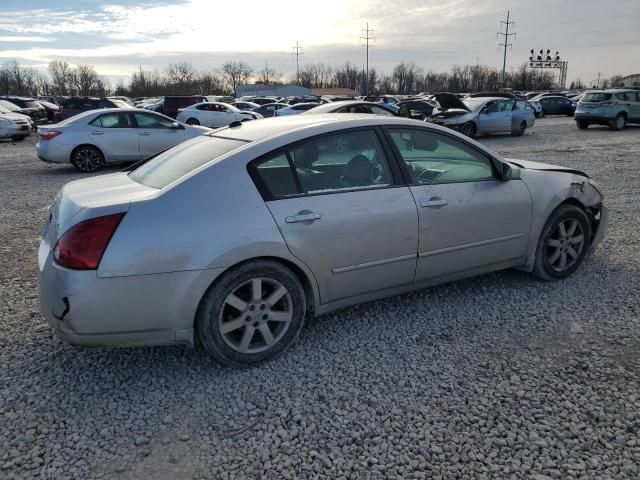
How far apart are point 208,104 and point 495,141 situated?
12.8m

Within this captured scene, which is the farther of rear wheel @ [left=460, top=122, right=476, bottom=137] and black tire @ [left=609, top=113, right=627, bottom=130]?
black tire @ [left=609, top=113, right=627, bottom=130]

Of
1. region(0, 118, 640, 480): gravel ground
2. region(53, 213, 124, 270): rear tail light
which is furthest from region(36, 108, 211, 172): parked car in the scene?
region(53, 213, 124, 270): rear tail light

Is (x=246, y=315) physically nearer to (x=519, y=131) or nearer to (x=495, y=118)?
(x=495, y=118)

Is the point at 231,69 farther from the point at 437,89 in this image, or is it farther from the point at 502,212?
the point at 502,212

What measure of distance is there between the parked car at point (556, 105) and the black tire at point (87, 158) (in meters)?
33.7

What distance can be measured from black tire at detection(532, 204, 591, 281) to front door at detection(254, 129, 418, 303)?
4.73 feet

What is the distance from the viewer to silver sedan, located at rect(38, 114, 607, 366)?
2854 mm

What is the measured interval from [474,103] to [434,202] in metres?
17.1

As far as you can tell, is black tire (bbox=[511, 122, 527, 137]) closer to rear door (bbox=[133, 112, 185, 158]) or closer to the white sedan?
the white sedan

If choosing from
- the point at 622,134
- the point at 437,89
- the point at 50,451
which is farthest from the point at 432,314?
the point at 437,89

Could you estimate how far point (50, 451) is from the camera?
2.51m

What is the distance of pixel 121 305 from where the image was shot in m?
2.84

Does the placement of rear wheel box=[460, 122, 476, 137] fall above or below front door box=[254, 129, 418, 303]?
below

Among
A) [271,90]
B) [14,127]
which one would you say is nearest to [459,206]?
[14,127]
